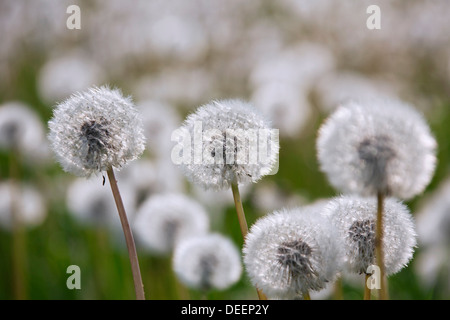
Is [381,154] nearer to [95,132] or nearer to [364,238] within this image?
[364,238]

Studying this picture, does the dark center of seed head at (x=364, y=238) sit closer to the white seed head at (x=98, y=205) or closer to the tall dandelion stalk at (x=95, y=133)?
the tall dandelion stalk at (x=95, y=133)

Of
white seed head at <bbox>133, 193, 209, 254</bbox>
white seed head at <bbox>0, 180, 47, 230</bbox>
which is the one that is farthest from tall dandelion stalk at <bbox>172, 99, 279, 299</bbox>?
white seed head at <bbox>0, 180, 47, 230</bbox>

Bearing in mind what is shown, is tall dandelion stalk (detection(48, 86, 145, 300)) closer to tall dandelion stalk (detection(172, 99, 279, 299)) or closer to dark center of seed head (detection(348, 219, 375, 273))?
tall dandelion stalk (detection(172, 99, 279, 299))

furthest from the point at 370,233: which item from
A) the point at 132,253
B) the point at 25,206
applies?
the point at 25,206

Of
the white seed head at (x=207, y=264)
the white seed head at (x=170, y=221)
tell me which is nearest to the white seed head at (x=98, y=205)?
the white seed head at (x=170, y=221)
